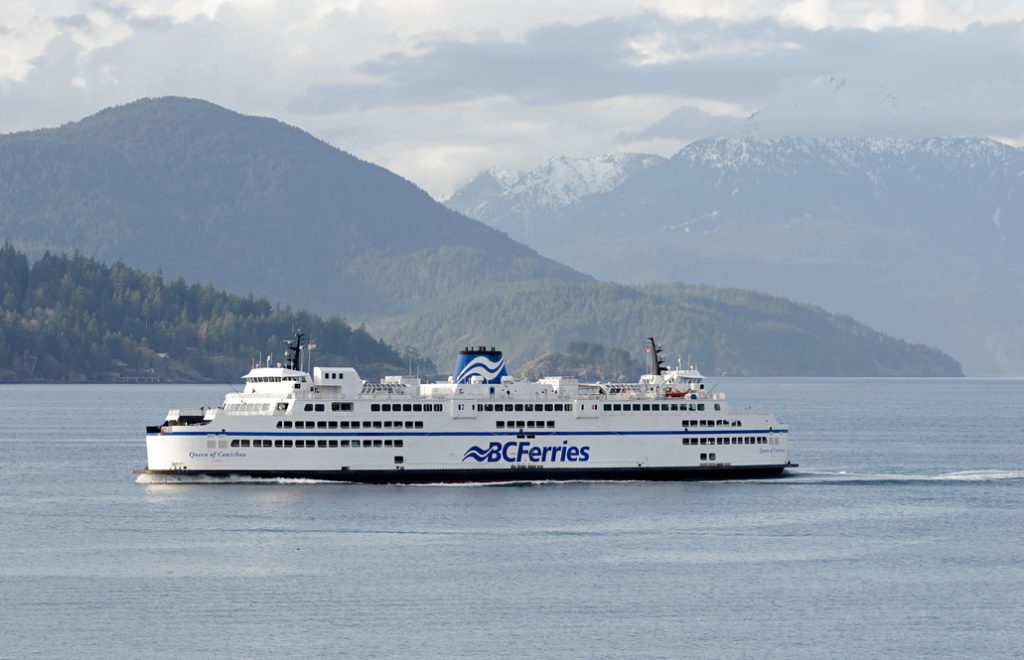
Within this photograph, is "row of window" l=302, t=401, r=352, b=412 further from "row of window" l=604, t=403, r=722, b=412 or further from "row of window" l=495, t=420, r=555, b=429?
"row of window" l=604, t=403, r=722, b=412

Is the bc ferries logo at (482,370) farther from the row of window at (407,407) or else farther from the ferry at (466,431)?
the row of window at (407,407)

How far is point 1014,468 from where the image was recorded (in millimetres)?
110062

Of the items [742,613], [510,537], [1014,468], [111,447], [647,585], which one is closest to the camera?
[742,613]

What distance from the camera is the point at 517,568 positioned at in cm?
6669

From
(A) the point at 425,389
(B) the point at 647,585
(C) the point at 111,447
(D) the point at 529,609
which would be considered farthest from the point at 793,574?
(C) the point at 111,447

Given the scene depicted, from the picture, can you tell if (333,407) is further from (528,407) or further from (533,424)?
(533,424)

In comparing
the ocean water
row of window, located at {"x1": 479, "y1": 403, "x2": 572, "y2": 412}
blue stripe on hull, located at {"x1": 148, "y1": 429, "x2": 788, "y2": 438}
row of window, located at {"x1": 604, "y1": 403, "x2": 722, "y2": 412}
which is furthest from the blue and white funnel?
the ocean water

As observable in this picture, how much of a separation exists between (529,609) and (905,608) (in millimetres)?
12834

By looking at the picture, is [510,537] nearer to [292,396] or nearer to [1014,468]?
[292,396]

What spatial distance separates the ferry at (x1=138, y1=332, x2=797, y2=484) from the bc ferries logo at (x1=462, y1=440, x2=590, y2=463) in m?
0.05

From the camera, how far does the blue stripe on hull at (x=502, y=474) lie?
89.1m

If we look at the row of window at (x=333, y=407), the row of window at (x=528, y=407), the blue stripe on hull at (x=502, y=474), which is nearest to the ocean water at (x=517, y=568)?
the blue stripe on hull at (x=502, y=474)

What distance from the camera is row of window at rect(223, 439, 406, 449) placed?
290 ft

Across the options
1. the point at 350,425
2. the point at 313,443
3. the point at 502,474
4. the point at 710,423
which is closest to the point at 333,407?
the point at 350,425
